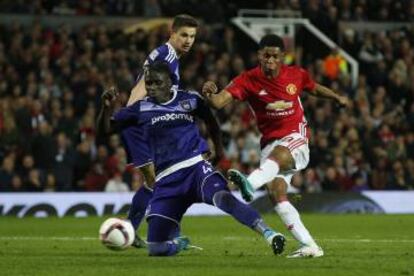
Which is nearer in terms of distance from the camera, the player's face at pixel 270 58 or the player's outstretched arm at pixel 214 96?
the player's outstretched arm at pixel 214 96

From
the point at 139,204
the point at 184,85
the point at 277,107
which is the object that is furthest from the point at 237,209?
the point at 184,85

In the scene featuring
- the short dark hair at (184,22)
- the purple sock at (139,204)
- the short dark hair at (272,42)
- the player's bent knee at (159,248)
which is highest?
the short dark hair at (184,22)

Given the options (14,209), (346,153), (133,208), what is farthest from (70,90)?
(133,208)

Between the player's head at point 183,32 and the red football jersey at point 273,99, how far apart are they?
2.42 ft

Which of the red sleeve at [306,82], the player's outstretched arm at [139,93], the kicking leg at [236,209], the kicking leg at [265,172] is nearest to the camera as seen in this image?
the kicking leg at [236,209]

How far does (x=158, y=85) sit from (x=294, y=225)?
1957mm

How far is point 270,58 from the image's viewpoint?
12.1m

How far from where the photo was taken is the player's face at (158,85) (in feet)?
37.9

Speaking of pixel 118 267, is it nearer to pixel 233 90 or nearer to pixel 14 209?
pixel 233 90

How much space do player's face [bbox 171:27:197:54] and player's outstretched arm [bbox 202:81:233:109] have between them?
2.72ft

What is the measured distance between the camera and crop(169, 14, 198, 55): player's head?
Result: 41.1 ft

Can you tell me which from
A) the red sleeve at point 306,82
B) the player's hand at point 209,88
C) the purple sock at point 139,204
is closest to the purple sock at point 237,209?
the player's hand at point 209,88

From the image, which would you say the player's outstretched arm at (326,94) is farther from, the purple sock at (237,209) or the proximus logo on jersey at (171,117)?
the purple sock at (237,209)

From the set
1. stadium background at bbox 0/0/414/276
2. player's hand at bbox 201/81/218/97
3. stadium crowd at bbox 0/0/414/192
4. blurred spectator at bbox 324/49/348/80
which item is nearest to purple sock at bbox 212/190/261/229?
player's hand at bbox 201/81/218/97
